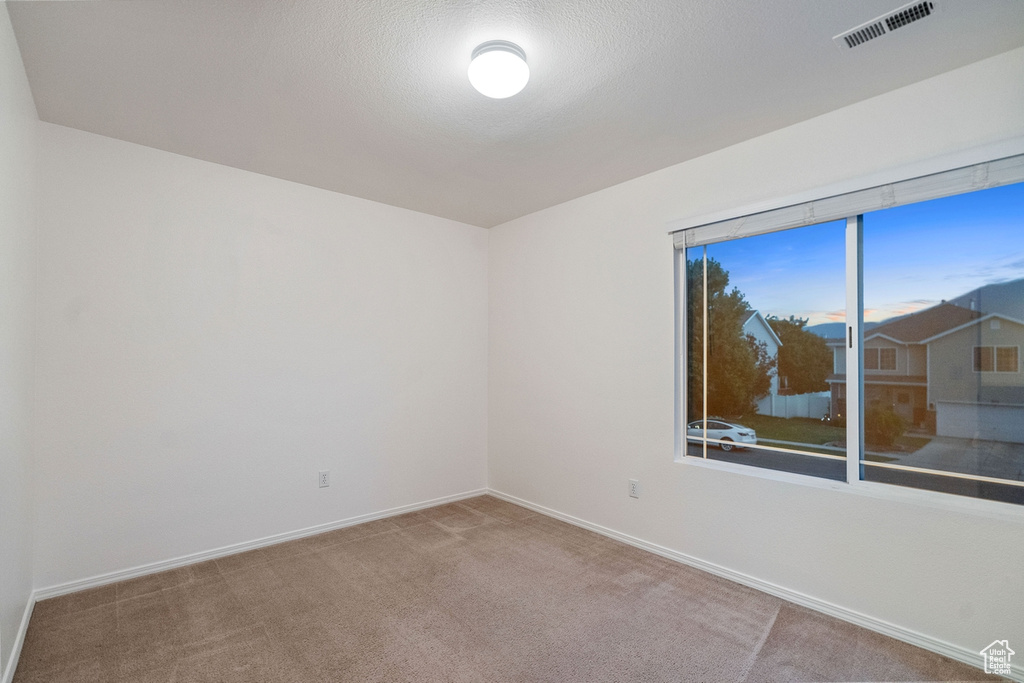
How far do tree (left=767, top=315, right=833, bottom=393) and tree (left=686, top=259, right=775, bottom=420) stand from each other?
0.11m

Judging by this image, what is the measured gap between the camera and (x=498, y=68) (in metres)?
2.02

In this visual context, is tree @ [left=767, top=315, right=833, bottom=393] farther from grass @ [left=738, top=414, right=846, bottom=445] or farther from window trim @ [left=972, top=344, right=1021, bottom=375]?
window trim @ [left=972, top=344, right=1021, bottom=375]

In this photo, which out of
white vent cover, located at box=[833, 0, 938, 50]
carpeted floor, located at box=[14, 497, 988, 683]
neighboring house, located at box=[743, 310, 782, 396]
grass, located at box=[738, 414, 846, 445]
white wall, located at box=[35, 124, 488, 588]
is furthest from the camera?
neighboring house, located at box=[743, 310, 782, 396]

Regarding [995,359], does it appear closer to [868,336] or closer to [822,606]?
[868,336]

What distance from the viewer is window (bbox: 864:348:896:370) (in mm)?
2423

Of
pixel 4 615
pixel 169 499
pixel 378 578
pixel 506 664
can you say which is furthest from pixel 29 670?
pixel 506 664

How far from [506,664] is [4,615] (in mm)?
1978

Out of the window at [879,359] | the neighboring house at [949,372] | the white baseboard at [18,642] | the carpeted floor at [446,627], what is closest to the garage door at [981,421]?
the neighboring house at [949,372]

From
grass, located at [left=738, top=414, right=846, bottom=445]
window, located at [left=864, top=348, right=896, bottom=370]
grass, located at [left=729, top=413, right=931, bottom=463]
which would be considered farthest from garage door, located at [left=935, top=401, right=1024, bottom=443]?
grass, located at [left=738, top=414, right=846, bottom=445]

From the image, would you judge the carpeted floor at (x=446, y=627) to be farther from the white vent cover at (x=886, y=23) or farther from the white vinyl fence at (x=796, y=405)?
the white vent cover at (x=886, y=23)

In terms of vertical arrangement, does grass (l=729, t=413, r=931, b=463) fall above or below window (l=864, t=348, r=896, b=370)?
below

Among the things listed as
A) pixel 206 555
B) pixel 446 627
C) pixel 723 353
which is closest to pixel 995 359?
pixel 723 353

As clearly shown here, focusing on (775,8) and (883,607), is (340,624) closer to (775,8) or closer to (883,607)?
(883,607)

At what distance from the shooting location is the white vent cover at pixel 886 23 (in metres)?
1.77
